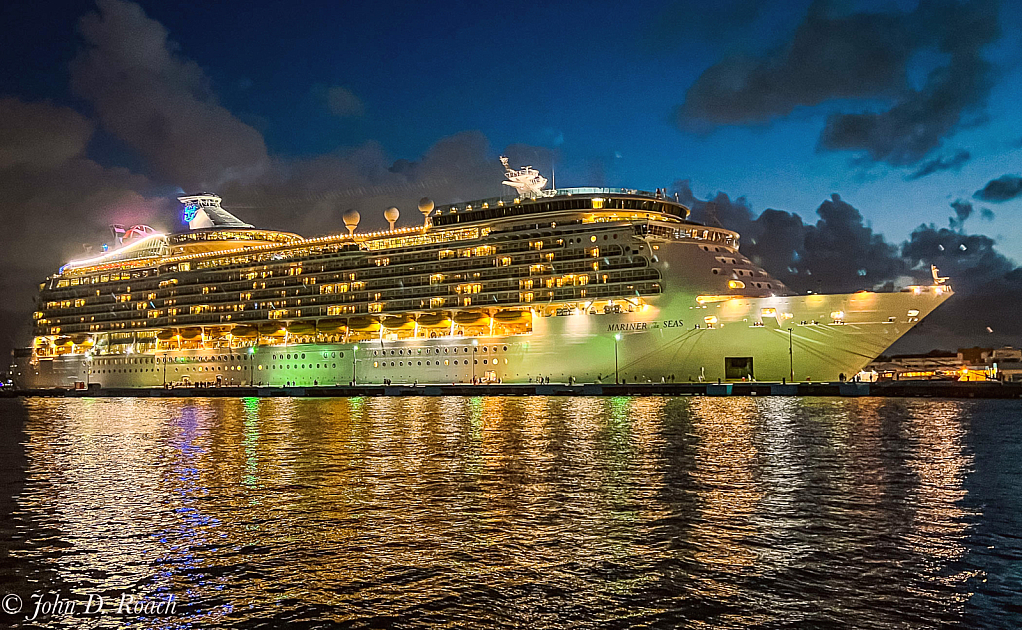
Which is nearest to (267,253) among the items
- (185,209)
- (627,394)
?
(185,209)

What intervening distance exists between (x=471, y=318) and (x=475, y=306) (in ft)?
3.60

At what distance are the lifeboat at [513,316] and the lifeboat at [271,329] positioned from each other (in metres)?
24.1

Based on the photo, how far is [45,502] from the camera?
18.4m

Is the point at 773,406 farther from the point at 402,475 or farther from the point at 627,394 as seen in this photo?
the point at 402,475

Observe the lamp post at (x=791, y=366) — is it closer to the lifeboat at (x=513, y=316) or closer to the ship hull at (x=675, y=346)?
the ship hull at (x=675, y=346)

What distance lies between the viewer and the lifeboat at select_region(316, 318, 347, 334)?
7250 cm

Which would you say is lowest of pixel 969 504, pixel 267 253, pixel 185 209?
pixel 969 504

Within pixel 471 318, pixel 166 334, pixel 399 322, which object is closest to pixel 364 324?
pixel 399 322

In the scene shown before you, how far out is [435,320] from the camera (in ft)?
218

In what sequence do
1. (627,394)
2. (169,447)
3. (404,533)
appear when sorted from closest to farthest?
(404,533), (169,447), (627,394)

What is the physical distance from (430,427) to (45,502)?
18.7 meters

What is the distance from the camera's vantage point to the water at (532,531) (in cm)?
1048

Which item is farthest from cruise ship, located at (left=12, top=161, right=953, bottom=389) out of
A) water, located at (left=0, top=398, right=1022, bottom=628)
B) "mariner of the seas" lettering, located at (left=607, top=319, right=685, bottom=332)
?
water, located at (left=0, top=398, right=1022, bottom=628)

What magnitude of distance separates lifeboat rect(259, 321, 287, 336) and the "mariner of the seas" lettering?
34.5 meters
